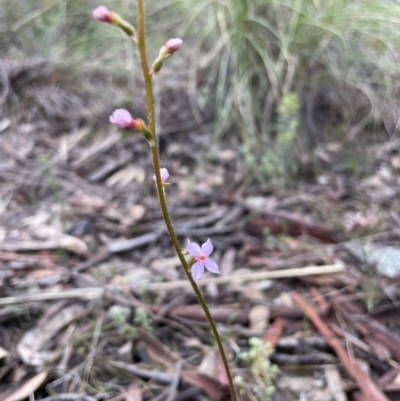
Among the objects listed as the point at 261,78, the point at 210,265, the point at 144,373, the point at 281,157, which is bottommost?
the point at 281,157

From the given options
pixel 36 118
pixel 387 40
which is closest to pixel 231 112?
pixel 387 40

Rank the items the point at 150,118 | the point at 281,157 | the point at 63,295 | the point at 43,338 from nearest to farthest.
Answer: the point at 150,118 → the point at 43,338 → the point at 63,295 → the point at 281,157

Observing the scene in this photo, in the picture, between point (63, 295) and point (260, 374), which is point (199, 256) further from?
point (63, 295)

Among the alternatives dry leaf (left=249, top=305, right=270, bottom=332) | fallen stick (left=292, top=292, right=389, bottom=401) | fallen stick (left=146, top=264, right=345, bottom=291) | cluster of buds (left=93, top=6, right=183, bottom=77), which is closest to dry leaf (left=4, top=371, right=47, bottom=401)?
fallen stick (left=146, top=264, right=345, bottom=291)

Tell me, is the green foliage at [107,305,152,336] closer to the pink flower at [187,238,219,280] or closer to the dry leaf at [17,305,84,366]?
the dry leaf at [17,305,84,366]

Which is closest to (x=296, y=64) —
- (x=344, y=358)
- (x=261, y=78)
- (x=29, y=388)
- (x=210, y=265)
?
(x=261, y=78)

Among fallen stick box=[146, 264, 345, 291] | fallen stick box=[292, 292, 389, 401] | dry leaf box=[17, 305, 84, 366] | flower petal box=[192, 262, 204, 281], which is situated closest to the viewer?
flower petal box=[192, 262, 204, 281]

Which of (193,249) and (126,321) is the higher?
(193,249)
